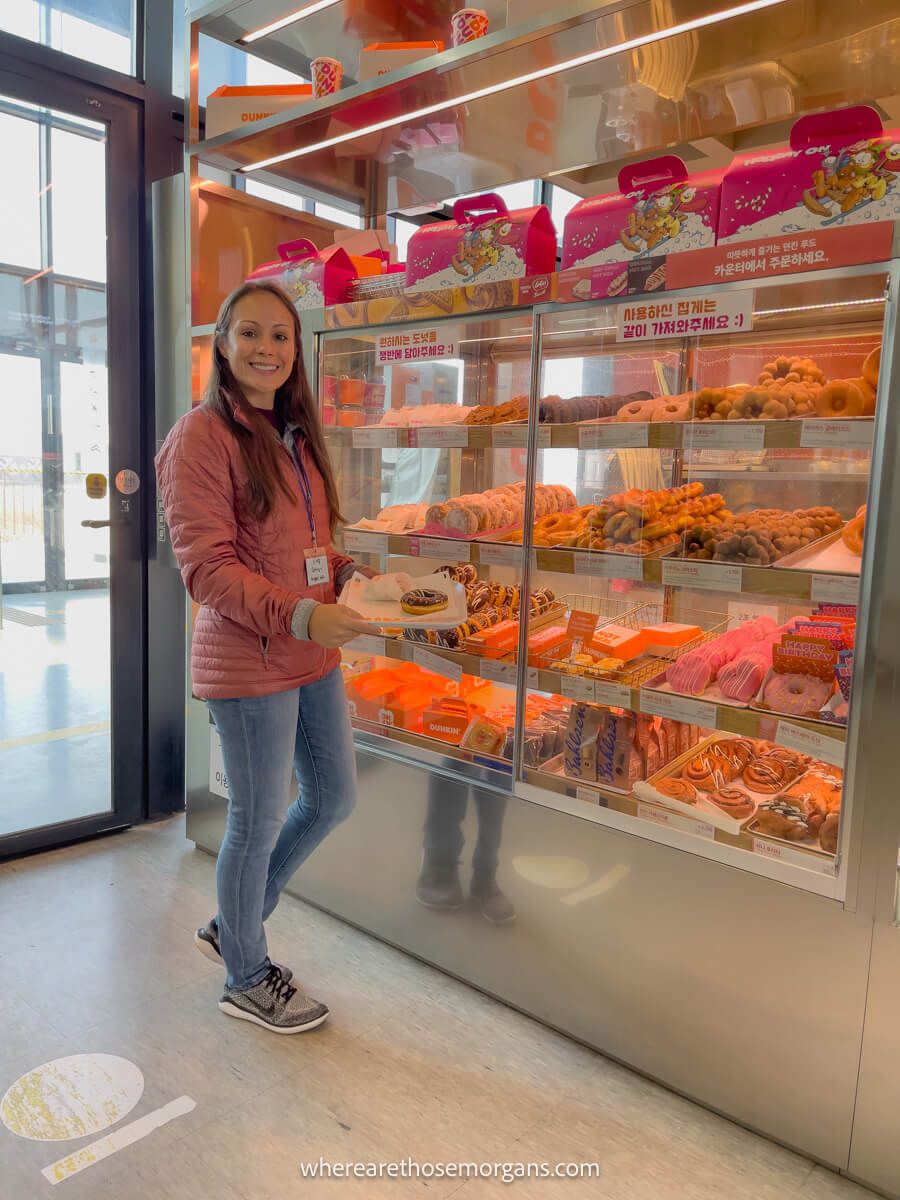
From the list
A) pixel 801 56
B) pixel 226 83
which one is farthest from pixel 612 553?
pixel 226 83

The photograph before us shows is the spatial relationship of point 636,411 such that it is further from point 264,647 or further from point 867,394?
point 264,647

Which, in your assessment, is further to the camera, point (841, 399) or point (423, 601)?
point (423, 601)

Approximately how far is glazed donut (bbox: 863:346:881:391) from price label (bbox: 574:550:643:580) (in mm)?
674

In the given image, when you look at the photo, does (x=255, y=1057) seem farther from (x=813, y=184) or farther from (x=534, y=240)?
(x=813, y=184)

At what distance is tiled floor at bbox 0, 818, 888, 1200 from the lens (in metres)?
1.96

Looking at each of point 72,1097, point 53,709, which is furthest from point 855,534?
point 53,709

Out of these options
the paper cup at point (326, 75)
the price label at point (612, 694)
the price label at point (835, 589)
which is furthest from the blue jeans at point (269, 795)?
the paper cup at point (326, 75)

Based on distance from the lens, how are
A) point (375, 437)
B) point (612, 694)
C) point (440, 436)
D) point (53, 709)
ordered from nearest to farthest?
point (612, 694) → point (440, 436) → point (375, 437) → point (53, 709)

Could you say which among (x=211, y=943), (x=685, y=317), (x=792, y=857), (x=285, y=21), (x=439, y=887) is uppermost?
(x=285, y=21)

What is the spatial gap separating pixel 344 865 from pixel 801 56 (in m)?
2.81

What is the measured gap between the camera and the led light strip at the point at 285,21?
3.00 metres

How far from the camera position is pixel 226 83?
3.55 m

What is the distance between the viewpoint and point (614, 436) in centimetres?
233

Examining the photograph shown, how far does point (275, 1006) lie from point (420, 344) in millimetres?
2018
